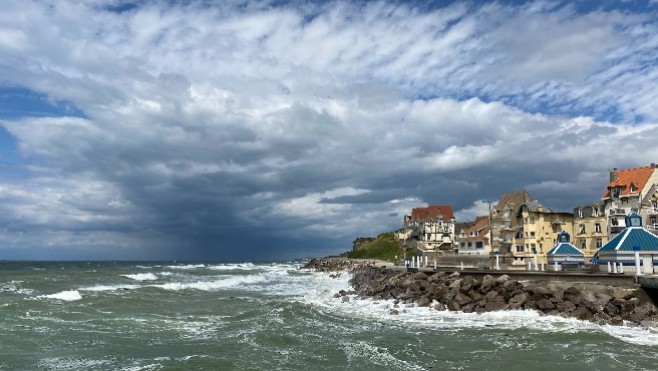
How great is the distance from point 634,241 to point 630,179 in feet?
95.2

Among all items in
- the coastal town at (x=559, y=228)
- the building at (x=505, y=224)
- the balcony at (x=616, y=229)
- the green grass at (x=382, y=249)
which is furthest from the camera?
the green grass at (x=382, y=249)

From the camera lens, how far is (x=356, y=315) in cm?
3269

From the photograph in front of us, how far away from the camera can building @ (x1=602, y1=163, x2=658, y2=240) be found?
194 ft

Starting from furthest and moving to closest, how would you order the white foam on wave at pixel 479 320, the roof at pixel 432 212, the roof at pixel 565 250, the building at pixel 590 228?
the roof at pixel 432 212 → the building at pixel 590 228 → the roof at pixel 565 250 → the white foam on wave at pixel 479 320

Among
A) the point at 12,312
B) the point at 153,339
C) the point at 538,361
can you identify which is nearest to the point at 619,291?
the point at 538,361

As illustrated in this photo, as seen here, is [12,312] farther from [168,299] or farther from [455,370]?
[455,370]

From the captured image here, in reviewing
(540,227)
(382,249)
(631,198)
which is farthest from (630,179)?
(382,249)

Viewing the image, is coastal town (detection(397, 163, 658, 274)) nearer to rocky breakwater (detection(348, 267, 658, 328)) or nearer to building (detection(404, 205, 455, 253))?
rocky breakwater (detection(348, 267, 658, 328))

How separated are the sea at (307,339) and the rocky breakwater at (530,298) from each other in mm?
1168

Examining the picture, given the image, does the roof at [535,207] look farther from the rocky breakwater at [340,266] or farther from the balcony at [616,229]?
the rocky breakwater at [340,266]

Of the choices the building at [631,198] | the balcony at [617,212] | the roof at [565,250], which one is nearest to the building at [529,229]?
the building at [631,198]

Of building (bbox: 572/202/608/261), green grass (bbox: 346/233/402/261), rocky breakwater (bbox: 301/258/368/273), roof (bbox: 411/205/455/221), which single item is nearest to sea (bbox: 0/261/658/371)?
building (bbox: 572/202/608/261)

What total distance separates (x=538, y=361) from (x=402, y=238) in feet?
348

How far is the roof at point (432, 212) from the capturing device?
370 feet
